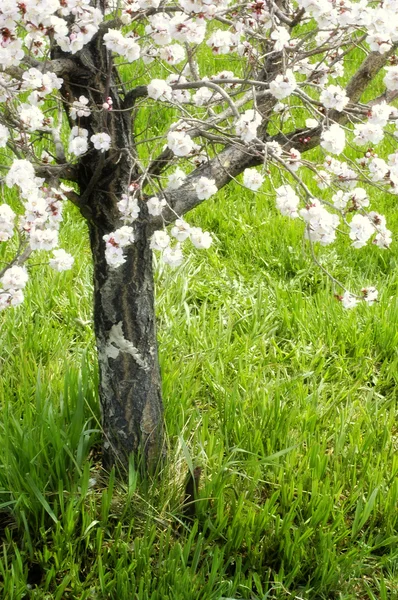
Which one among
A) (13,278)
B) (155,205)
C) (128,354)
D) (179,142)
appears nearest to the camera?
(13,278)

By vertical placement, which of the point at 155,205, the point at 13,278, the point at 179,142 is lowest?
the point at 13,278

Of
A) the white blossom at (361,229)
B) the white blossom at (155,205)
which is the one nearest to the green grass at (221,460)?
the white blossom at (361,229)

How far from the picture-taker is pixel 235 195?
15.3ft

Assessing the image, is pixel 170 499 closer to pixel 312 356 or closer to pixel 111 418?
pixel 111 418

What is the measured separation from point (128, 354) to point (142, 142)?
2.22 feet

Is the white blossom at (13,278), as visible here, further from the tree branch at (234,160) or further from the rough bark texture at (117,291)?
the tree branch at (234,160)

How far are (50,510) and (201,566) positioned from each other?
0.50 meters

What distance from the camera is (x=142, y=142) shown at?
1.97 meters

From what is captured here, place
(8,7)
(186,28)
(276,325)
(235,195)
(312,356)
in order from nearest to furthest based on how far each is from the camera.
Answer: (8,7) < (186,28) < (312,356) < (276,325) < (235,195)

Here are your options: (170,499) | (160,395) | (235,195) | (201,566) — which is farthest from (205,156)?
(235,195)

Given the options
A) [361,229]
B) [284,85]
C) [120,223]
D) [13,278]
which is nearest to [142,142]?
[120,223]

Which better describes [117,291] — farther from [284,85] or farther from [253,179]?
[284,85]

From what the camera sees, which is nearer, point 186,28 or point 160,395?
point 186,28

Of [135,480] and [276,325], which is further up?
[276,325]
